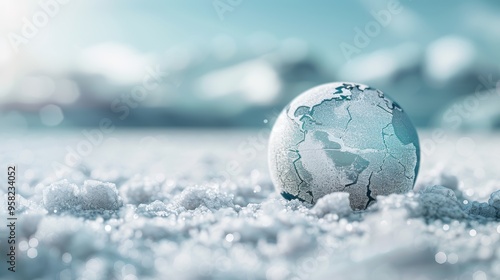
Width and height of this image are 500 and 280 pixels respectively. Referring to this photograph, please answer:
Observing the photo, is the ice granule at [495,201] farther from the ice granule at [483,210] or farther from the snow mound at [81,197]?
the snow mound at [81,197]

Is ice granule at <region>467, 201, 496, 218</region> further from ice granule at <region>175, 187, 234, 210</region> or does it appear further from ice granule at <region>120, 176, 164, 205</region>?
ice granule at <region>120, 176, 164, 205</region>

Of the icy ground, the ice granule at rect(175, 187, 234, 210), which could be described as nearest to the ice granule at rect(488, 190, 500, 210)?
the icy ground

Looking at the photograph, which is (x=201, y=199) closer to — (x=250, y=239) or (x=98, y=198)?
(x=98, y=198)

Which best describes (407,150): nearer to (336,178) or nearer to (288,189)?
(336,178)

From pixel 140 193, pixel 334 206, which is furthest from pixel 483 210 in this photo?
pixel 140 193

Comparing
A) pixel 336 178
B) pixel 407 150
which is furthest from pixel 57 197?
pixel 407 150
